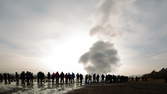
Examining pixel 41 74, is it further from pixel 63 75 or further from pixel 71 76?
pixel 71 76

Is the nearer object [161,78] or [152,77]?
[161,78]

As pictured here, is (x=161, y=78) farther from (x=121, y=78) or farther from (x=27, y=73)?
(x=27, y=73)

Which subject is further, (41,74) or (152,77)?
(152,77)

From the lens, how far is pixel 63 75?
53906 mm

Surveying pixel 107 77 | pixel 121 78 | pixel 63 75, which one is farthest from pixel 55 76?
pixel 121 78

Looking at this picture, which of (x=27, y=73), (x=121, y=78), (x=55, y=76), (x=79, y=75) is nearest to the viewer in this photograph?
(x=27, y=73)

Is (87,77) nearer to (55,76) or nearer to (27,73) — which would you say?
(55,76)

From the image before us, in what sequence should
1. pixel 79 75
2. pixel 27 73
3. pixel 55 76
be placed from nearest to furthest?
1. pixel 27 73
2. pixel 55 76
3. pixel 79 75

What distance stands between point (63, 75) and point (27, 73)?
998 cm

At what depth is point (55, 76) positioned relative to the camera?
173 ft

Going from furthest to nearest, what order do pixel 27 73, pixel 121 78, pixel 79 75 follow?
1. pixel 121 78
2. pixel 79 75
3. pixel 27 73

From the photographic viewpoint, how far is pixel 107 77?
6103 cm

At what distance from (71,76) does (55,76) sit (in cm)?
768

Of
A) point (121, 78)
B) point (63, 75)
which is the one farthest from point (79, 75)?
point (121, 78)
